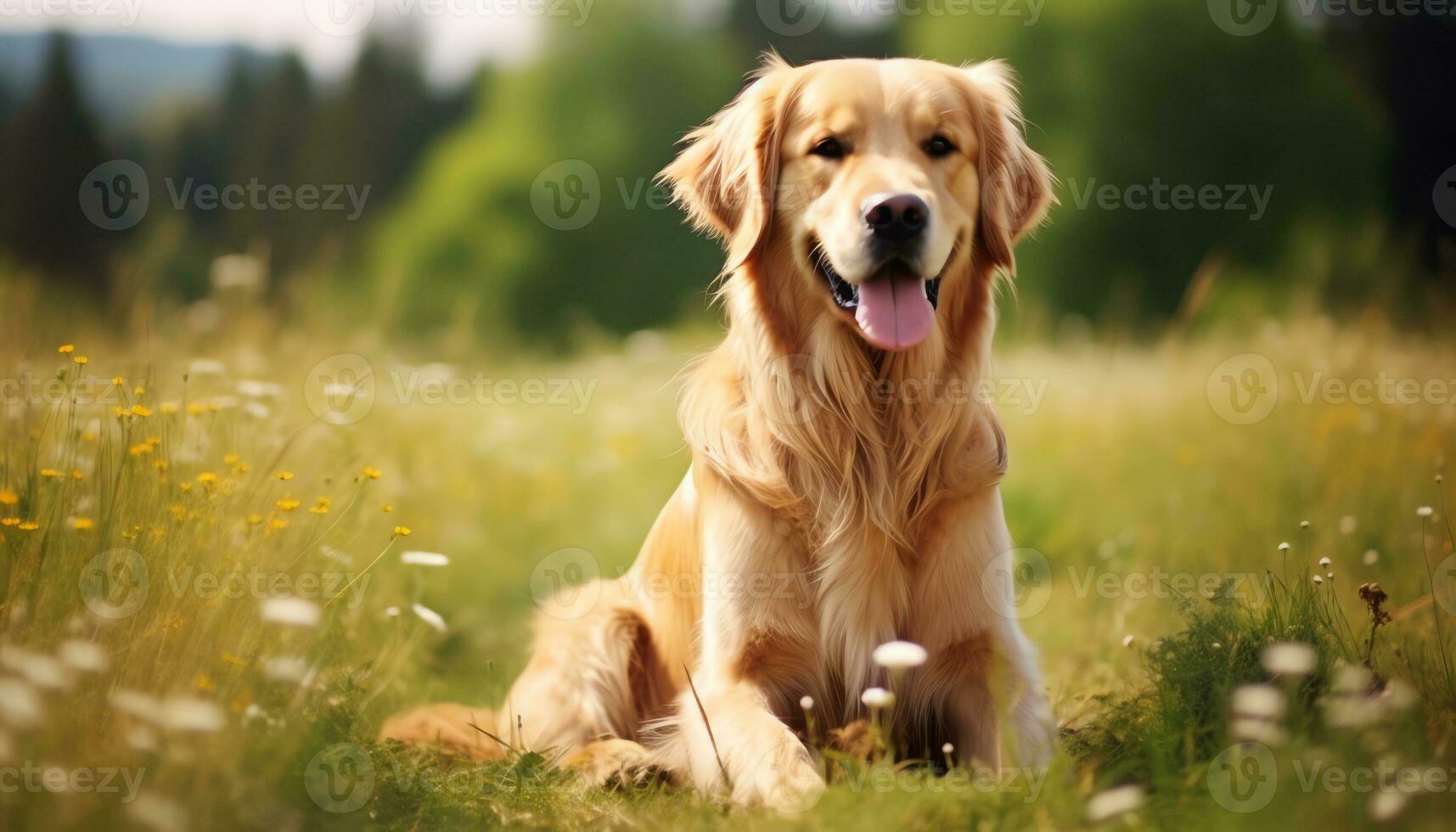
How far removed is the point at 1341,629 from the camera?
315 centimetres

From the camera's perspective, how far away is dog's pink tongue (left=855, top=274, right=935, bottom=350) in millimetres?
2744

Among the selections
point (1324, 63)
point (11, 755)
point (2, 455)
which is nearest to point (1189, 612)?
point (11, 755)

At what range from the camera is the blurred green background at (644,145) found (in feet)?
34.4

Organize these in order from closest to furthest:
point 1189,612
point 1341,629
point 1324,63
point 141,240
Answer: point 1189,612, point 1341,629, point 1324,63, point 141,240

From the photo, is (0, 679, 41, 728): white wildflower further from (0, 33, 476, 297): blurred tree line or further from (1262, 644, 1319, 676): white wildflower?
(0, 33, 476, 297): blurred tree line

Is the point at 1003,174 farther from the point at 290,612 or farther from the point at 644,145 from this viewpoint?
the point at 644,145

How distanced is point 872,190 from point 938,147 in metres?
0.35

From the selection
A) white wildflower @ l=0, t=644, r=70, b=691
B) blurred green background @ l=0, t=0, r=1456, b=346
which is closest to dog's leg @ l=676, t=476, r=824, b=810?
white wildflower @ l=0, t=644, r=70, b=691

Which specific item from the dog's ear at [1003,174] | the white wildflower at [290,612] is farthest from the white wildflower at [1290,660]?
the white wildflower at [290,612]

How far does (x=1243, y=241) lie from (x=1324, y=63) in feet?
5.95

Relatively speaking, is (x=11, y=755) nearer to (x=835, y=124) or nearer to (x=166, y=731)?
(x=166, y=731)

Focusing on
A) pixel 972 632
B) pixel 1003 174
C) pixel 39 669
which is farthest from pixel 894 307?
pixel 39 669

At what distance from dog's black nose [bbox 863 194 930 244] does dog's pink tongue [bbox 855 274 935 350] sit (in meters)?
0.16

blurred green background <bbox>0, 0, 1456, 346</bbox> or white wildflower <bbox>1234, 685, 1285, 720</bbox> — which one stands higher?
blurred green background <bbox>0, 0, 1456, 346</bbox>
